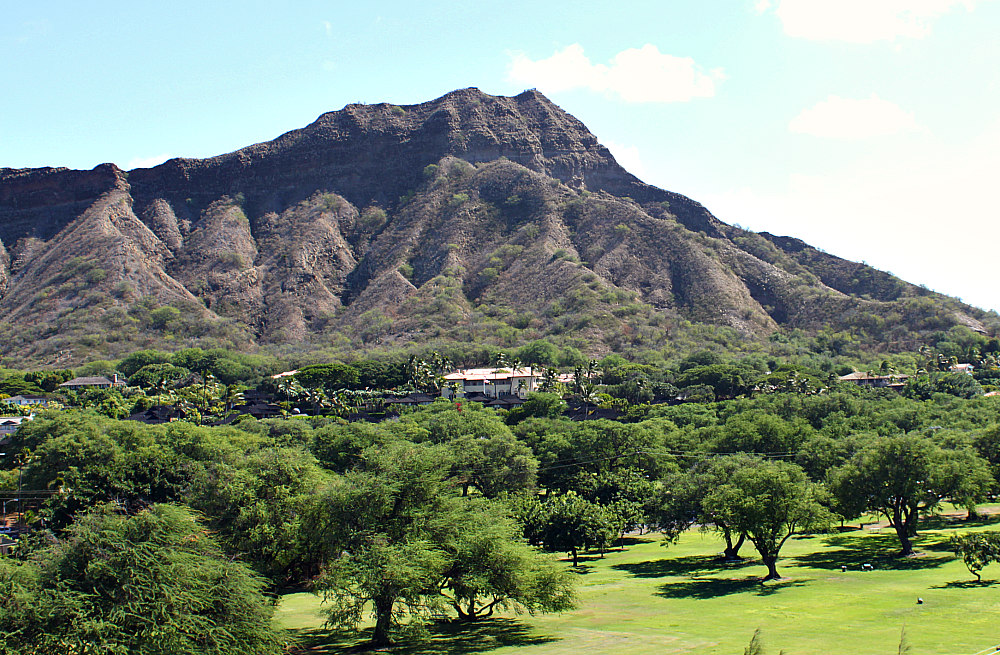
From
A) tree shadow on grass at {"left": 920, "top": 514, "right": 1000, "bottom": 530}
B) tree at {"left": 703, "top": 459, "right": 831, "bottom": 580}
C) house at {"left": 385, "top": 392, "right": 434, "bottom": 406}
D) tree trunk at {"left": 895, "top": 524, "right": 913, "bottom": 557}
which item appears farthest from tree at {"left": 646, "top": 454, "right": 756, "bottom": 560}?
house at {"left": 385, "top": 392, "right": 434, "bottom": 406}

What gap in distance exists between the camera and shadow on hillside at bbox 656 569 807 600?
36219 mm

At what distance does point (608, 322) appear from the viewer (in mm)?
139250

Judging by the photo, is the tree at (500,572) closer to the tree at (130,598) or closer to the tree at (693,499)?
the tree at (130,598)

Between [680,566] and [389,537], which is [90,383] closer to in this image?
[680,566]

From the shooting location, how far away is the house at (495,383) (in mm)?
108125

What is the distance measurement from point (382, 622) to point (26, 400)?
92089mm

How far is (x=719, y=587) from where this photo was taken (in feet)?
124

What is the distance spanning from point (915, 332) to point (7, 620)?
466 ft

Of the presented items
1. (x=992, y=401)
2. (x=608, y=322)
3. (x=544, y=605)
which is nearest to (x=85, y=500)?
(x=544, y=605)

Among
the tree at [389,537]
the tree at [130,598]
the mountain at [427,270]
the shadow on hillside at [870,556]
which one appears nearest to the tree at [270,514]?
the tree at [389,537]

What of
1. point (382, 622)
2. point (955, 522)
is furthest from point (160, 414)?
point (955, 522)

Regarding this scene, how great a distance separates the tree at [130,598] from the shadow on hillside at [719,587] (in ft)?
60.5

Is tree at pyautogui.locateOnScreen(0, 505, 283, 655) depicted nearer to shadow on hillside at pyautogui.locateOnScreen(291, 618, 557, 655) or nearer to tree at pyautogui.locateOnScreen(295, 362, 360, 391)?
shadow on hillside at pyautogui.locateOnScreen(291, 618, 557, 655)

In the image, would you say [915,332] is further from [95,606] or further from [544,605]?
[95,606]
